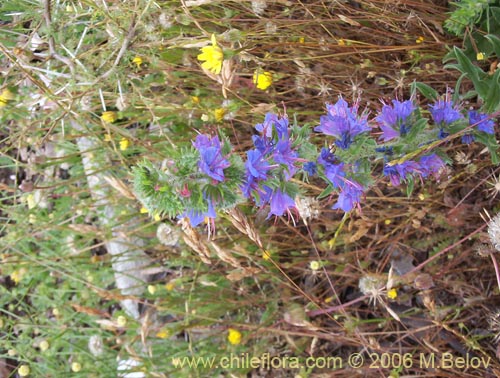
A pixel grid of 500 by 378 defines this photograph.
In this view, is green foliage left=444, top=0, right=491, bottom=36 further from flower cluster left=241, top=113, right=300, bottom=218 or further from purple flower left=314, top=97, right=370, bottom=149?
flower cluster left=241, top=113, right=300, bottom=218

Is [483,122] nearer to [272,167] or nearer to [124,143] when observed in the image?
[272,167]

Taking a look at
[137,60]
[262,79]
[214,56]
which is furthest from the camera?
[137,60]

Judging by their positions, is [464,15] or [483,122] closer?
[483,122]

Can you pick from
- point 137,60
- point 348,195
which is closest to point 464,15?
point 348,195

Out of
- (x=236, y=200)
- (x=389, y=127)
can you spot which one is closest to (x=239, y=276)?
(x=236, y=200)

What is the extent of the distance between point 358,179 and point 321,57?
35.6 inches

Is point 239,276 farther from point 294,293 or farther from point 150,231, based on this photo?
point 150,231

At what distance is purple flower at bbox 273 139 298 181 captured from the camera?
5.98 ft

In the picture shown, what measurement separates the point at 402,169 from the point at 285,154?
471 millimetres

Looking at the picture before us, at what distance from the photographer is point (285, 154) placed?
1.86 meters

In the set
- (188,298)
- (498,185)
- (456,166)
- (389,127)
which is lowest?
(188,298)

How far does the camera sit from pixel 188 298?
10.6 ft

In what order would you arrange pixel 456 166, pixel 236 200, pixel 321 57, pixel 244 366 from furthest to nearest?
pixel 244 366
pixel 456 166
pixel 321 57
pixel 236 200

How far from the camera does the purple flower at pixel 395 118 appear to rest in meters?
2.00
